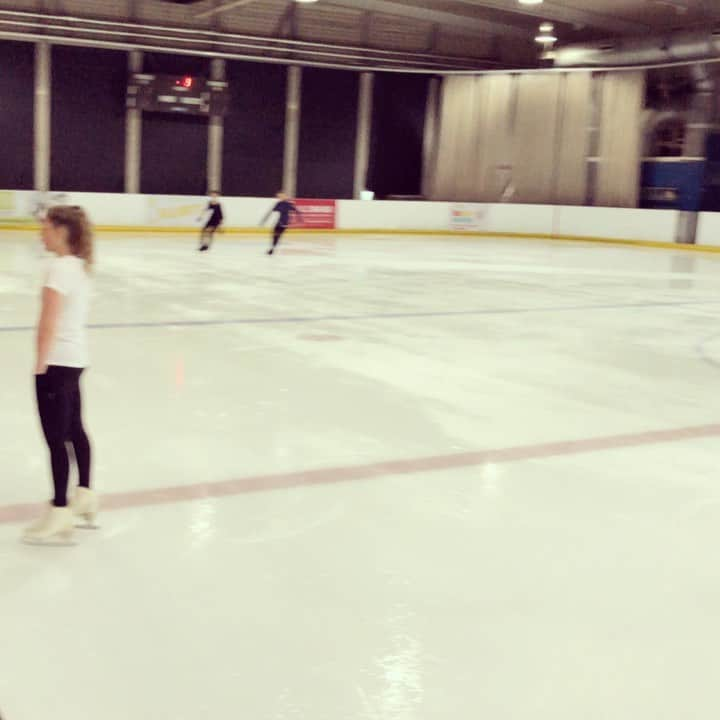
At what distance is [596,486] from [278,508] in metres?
1.62

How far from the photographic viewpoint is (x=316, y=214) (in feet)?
83.8

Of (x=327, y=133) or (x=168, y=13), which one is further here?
(x=327, y=133)

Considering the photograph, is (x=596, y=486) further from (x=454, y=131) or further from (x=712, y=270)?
(x=454, y=131)

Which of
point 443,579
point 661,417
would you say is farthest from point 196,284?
point 443,579

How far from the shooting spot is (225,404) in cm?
Result: 623

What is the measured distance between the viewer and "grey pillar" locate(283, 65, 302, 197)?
27453 mm

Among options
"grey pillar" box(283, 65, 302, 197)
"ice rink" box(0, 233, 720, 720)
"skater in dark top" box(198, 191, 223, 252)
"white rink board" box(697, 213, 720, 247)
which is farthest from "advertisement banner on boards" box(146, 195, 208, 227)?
"ice rink" box(0, 233, 720, 720)

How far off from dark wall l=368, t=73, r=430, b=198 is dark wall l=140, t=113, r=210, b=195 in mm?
5324

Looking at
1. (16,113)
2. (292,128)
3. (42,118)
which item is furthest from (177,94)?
(16,113)

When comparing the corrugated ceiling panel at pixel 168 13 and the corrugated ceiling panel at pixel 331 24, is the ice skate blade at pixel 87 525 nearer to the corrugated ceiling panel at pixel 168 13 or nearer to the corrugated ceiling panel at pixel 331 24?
the corrugated ceiling panel at pixel 168 13

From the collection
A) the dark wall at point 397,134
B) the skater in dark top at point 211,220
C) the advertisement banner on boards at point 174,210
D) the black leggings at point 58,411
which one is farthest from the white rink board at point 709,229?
the black leggings at point 58,411

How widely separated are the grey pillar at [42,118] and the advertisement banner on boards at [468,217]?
1101 centimetres

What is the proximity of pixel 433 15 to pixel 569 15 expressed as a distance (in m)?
3.84

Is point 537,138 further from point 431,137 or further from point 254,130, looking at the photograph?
point 254,130
